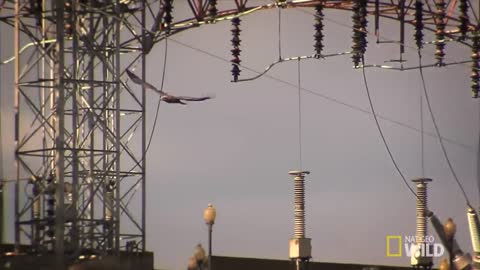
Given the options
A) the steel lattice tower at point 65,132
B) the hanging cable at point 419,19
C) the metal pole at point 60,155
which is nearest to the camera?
the metal pole at point 60,155

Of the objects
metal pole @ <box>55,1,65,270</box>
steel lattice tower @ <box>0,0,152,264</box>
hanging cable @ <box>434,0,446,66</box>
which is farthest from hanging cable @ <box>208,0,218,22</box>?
hanging cable @ <box>434,0,446,66</box>

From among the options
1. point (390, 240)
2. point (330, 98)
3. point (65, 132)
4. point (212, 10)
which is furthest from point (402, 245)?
point (65, 132)

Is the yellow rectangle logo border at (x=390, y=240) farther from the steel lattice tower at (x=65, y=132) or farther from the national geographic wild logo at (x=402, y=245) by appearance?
the steel lattice tower at (x=65, y=132)

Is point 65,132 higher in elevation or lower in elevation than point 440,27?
lower

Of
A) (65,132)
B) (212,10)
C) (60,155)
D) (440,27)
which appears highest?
(212,10)

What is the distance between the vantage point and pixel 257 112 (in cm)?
2242

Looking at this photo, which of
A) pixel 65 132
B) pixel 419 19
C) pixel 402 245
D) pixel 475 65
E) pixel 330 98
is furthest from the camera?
pixel 330 98

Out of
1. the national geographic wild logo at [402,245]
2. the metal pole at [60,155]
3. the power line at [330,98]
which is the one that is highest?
the power line at [330,98]

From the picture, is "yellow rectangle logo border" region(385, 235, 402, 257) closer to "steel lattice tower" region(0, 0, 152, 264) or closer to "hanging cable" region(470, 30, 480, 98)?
"hanging cable" region(470, 30, 480, 98)

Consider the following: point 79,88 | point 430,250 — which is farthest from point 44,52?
point 430,250

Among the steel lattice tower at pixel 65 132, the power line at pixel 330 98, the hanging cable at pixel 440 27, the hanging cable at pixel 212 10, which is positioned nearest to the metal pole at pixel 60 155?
the steel lattice tower at pixel 65 132

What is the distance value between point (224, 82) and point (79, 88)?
6.92 metres

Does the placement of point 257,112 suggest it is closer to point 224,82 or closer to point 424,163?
point 224,82

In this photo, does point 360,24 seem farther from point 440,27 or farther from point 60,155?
point 60,155
